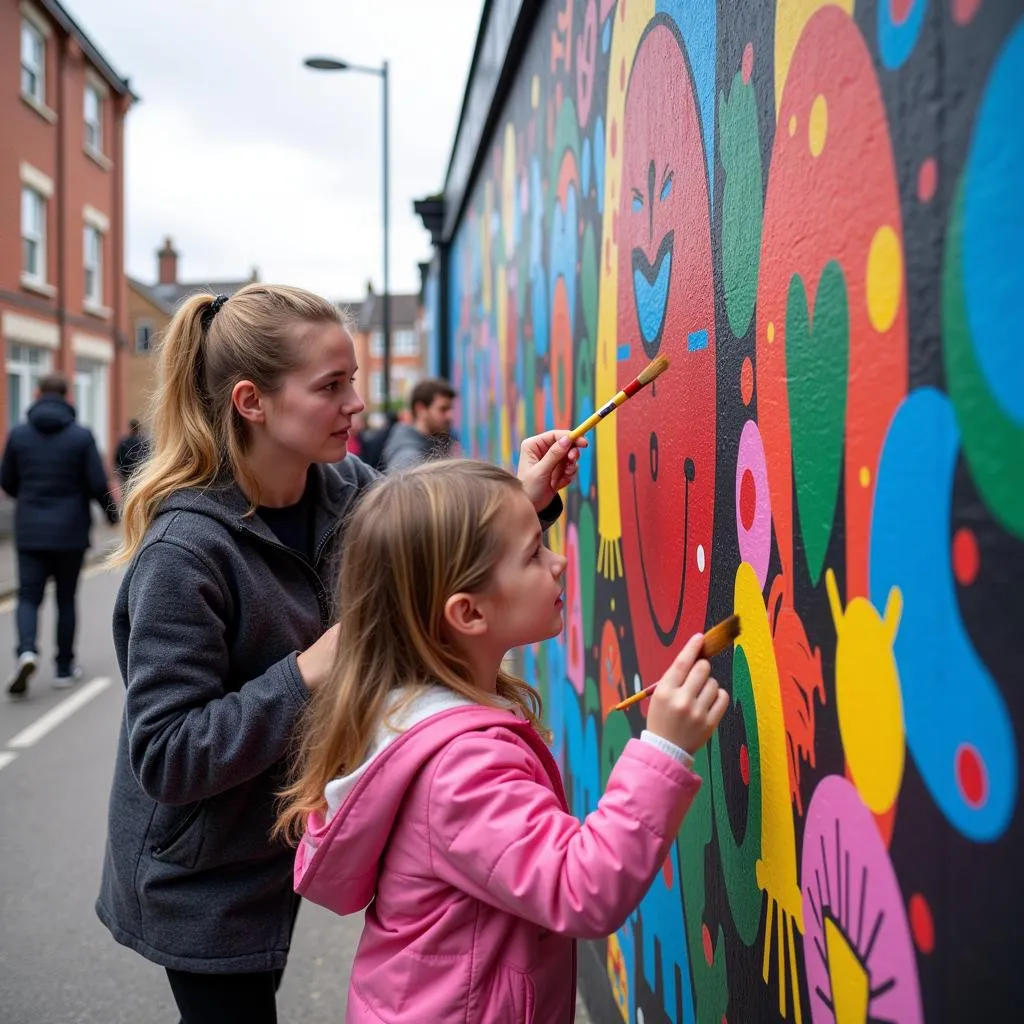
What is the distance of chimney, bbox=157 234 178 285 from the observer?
156 feet

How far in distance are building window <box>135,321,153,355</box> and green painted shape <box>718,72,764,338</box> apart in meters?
39.2

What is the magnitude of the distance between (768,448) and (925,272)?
1.66 ft

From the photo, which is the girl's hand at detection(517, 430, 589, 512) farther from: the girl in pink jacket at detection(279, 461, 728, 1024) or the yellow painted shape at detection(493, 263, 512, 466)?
the yellow painted shape at detection(493, 263, 512, 466)

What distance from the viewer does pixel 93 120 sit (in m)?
21.8

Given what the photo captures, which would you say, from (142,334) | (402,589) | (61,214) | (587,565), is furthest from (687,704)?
(142,334)

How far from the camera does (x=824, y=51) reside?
4.21 feet

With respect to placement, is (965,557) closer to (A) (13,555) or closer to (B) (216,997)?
(B) (216,997)

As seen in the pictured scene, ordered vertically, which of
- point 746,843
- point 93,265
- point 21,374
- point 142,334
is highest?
point 142,334

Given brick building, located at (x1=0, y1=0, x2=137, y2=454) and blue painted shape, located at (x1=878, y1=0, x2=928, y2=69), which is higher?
brick building, located at (x1=0, y1=0, x2=137, y2=454)

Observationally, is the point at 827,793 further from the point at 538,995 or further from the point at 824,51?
the point at 824,51

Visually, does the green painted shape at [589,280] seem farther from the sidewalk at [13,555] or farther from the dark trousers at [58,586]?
the sidewalk at [13,555]

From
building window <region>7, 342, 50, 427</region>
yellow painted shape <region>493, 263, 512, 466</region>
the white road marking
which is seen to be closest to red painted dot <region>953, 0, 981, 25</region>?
yellow painted shape <region>493, 263, 512, 466</region>

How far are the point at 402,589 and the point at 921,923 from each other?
Answer: 0.79 meters

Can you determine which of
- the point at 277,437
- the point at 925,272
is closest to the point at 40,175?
the point at 277,437
